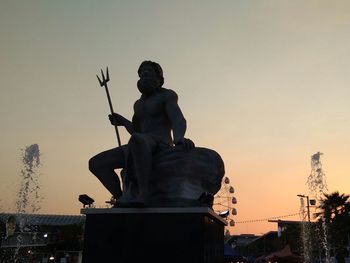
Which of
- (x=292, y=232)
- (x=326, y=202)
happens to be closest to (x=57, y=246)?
(x=326, y=202)

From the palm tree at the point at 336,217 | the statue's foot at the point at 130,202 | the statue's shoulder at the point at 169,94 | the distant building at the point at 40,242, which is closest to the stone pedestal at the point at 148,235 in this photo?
the statue's foot at the point at 130,202

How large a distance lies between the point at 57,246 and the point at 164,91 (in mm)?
29043

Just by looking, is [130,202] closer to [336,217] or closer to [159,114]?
[159,114]

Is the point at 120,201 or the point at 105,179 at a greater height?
the point at 105,179

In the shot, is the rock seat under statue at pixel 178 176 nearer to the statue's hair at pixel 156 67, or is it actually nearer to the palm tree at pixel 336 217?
the statue's hair at pixel 156 67

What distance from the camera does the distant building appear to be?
36.8 metres

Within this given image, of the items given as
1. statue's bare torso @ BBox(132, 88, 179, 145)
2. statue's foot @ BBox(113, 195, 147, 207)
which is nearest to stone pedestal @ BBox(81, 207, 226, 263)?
statue's foot @ BBox(113, 195, 147, 207)

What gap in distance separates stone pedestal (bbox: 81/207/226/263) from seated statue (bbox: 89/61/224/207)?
0.59 feet

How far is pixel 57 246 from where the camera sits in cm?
3244

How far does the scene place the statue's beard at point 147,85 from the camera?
6219mm

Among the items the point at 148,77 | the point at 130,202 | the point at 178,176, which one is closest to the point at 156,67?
the point at 148,77

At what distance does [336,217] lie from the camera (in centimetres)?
3569

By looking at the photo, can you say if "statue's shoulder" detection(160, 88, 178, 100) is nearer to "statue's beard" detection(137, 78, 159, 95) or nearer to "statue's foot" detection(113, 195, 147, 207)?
"statue's beard" detection(137, 78, 159, 95)

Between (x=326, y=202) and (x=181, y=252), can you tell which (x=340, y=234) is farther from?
(x=181, y=252)
